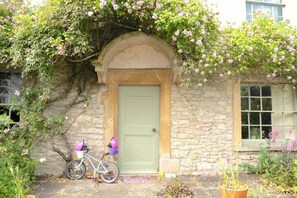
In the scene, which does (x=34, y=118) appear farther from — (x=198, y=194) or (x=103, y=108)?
(x=198, y=194)

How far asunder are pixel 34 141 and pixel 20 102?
3.03 feet

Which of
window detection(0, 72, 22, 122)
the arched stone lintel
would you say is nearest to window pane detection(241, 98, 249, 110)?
the arched stone lintel

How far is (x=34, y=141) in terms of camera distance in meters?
5.48

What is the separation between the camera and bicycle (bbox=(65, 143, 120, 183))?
5.05 metres

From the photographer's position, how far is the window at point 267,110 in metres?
6.14

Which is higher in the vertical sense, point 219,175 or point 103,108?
point 103,108

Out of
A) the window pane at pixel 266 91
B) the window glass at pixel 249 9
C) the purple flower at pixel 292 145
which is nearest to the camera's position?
the purple flower at pixel 292 145

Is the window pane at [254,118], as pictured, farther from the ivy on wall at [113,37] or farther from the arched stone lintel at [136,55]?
the arched stone lintel at [136,55]

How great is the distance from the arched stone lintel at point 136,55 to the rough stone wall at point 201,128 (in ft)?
2.30

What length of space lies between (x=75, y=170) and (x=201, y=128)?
2.99 metres

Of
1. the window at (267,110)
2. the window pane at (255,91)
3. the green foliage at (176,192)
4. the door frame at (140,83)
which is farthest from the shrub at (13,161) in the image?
the window pane at (255,91)

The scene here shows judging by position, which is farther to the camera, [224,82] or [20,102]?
[224,82]

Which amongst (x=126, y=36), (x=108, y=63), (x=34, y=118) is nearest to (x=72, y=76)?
(x=108, y=63)

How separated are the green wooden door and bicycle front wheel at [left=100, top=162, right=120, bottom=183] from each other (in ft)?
2.17
